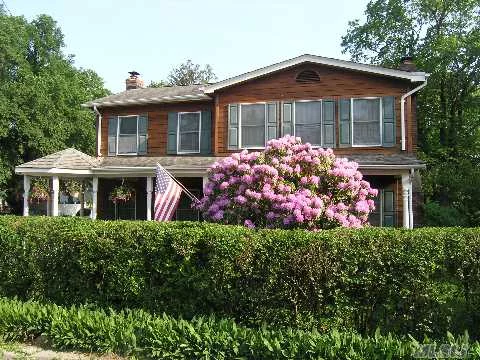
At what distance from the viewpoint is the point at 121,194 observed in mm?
19547

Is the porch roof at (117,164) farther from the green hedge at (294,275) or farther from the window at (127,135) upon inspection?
the green hedge at (294,275)

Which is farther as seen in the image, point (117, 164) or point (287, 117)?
point (117, 164)

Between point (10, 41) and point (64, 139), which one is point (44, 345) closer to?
point (64, 139)

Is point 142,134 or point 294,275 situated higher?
point 142,134

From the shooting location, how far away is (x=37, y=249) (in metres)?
7.25

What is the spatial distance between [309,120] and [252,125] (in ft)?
6.86

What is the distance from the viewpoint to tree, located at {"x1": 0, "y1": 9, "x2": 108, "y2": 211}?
3120cm

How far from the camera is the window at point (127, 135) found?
2005cm

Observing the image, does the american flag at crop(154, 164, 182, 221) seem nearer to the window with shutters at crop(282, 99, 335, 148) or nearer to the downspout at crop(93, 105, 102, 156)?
the window with shutters at crop(282, 99, 335, 148)

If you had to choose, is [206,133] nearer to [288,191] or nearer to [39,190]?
[288,191]

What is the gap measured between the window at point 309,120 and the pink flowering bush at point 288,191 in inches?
255

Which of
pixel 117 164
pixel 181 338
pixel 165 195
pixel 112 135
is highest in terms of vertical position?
pixel 112 135

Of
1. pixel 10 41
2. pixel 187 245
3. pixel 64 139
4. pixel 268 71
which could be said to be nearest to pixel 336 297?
pixel 187 245

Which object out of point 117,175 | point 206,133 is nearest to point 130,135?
point 117,175
